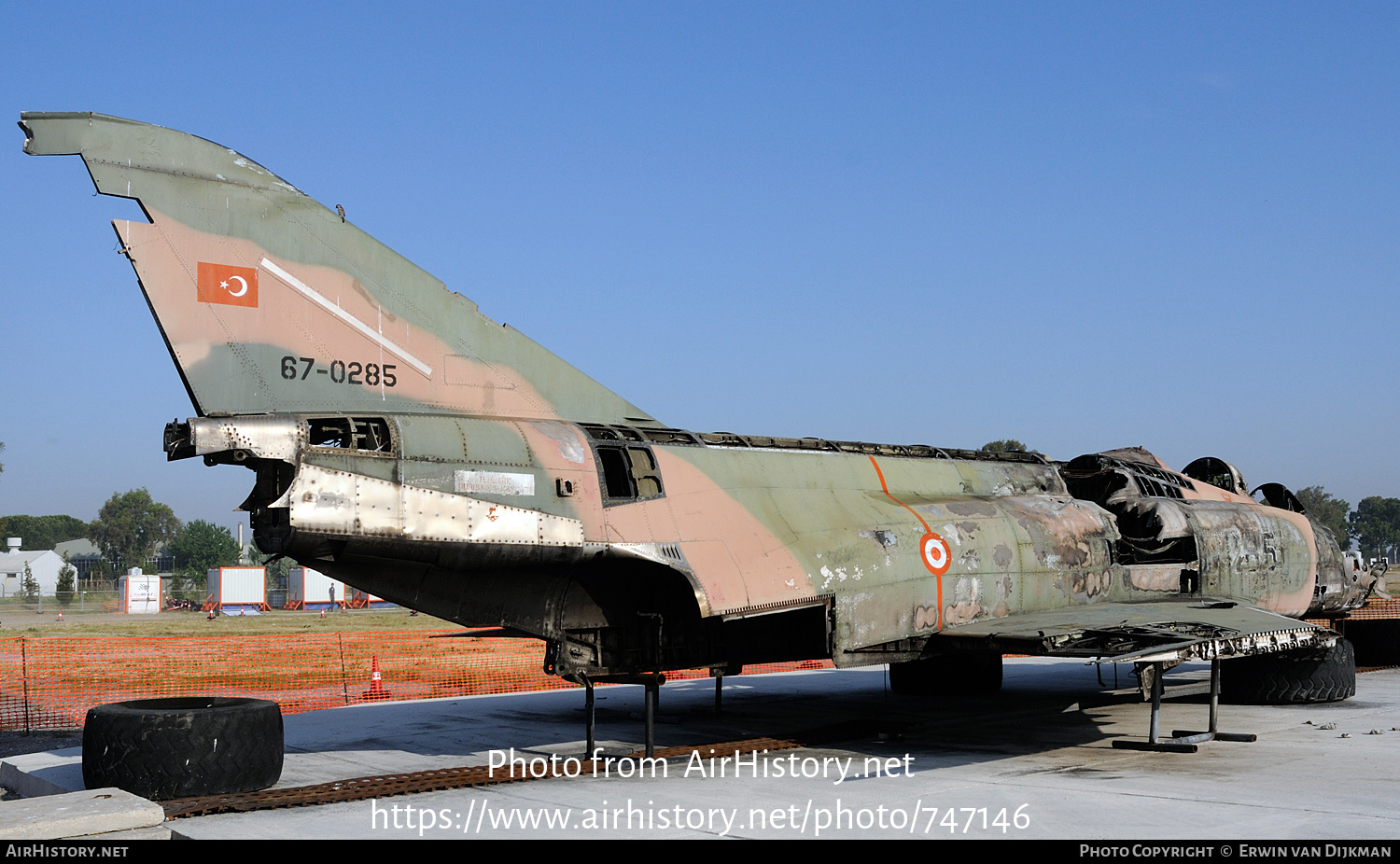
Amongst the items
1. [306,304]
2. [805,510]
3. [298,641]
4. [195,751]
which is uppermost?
[306,304]

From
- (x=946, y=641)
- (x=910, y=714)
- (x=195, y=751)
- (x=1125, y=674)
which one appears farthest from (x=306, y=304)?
(x=1125, y=674)

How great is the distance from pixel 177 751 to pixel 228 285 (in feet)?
12.7

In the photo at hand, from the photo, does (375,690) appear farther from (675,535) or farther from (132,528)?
(132,528)

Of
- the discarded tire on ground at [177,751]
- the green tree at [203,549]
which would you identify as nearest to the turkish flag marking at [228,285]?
the discarded tire on ground at [177,751]

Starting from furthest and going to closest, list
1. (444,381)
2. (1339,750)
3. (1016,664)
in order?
(1016,664) < (1339,750) < (444,381)

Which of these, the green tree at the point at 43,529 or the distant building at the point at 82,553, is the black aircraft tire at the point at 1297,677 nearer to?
the distant building at the point at 82,553

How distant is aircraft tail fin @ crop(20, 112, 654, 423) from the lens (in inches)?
364

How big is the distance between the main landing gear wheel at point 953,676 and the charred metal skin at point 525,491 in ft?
11.5

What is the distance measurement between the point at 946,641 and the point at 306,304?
Result: 7227 millimetres

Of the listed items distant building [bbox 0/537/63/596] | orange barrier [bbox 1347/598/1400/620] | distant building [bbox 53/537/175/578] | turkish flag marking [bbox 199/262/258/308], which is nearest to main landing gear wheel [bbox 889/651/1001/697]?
turkish flag marking [bbox 199/262/258/308]

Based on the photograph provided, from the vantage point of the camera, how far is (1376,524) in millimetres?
148125

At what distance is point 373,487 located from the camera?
9328 millimetres

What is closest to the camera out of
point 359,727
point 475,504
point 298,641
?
point 475,504
